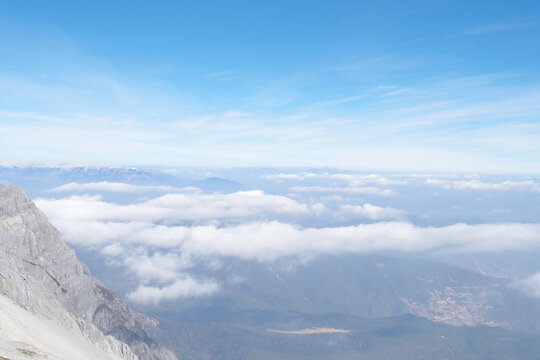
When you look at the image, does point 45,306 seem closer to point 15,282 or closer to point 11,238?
point 15,282

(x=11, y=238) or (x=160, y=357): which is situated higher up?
(x=11, y=238)

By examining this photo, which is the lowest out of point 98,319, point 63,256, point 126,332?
point 126,332

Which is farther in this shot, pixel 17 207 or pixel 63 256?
pixel 63 256

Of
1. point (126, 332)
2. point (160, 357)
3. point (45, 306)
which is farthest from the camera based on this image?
point (160, 357)

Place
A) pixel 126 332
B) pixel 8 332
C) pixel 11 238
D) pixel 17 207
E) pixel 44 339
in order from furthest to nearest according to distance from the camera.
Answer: pixel 126 332 → pixel 17 207 → pixel 11 238 → pixel 44 339 → pixel 8 332

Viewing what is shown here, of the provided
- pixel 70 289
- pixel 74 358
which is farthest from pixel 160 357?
pixel 74 358

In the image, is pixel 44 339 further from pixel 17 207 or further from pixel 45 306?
pixel 17 207
